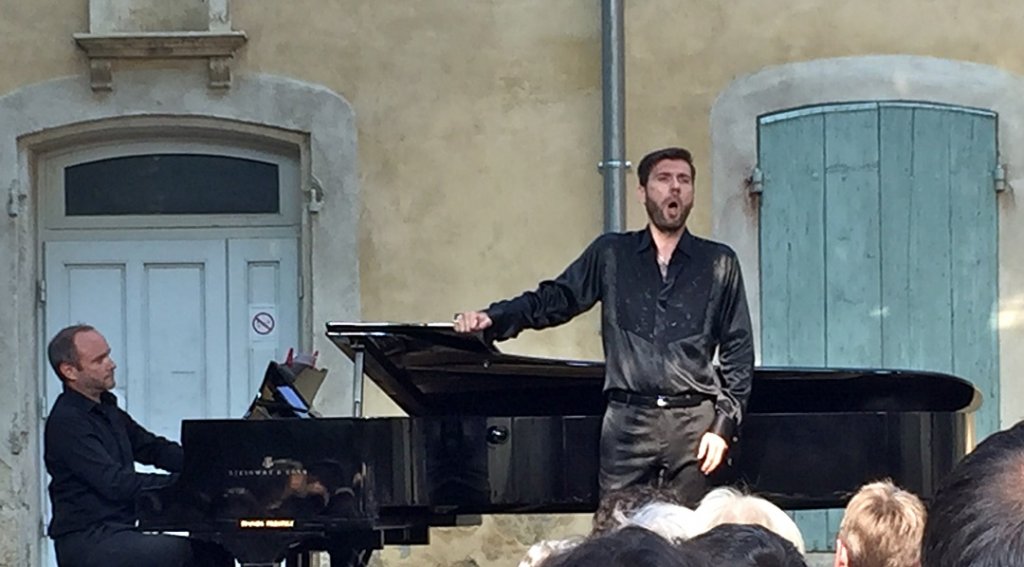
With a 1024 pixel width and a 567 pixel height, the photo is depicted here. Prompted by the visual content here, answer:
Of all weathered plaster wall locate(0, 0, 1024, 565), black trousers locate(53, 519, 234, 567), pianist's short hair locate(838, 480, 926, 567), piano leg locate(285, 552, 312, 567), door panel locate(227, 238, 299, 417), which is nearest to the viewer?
pianist's short hair locate(838, 480, 926, 567)

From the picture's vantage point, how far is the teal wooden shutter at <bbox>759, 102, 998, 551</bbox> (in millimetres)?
7629

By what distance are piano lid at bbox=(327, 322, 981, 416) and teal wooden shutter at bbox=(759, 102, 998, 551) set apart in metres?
1.65

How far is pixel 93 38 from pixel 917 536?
577 centimetres

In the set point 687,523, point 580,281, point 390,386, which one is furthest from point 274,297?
point 687,523

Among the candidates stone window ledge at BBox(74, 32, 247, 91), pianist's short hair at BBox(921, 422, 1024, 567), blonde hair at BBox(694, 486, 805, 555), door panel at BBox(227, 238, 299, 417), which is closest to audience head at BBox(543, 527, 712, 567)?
pianist's short hair at BBox(921, 422, 1024, 567)

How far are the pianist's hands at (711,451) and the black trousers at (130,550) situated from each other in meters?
1.56

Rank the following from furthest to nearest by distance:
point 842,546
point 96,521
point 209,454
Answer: point 96,521 < point 209,454 < point 842,546

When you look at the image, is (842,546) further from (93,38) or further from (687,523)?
(93,38)

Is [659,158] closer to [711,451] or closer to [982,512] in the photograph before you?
[711,451]

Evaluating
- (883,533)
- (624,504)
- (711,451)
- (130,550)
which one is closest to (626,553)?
(883,533)

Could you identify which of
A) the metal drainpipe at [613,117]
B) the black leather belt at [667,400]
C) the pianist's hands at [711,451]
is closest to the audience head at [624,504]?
the pianist's hands at [711,451]

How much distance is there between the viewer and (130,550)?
534 cm

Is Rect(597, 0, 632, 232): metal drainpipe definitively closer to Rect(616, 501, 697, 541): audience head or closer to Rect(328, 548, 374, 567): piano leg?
Rect(328, 548, 374, 567): piano leg

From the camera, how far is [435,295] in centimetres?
775
